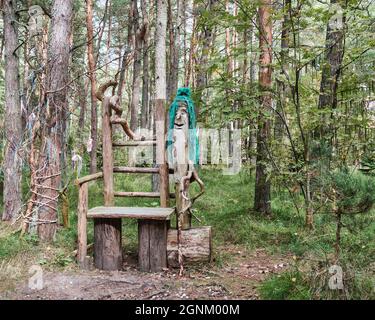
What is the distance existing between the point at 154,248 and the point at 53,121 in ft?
8.65

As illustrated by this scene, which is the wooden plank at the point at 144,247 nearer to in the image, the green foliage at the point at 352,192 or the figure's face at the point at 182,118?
the figure's face at the point at 182,118

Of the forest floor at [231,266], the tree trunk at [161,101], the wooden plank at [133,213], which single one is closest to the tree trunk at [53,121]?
the forest floor at [231,266]

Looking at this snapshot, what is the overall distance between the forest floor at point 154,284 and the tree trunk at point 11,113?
10.8 ft

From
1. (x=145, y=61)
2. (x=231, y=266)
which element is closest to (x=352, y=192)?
(x=231, y=266)

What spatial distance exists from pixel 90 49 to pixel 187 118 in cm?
627

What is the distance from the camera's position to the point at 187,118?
623cm

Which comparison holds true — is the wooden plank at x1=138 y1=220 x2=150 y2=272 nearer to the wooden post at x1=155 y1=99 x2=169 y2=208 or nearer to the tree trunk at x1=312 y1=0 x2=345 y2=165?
the wooden post at x1=155 y1=99 x2=169 y2=208

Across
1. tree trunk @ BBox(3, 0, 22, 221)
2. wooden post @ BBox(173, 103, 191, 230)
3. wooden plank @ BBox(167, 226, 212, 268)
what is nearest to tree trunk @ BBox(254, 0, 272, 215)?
wooden post @ BBox(173, 103, 191, 230)

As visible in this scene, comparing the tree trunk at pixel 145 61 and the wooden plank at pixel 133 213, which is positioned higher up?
the tree trunk at pixel 145 61

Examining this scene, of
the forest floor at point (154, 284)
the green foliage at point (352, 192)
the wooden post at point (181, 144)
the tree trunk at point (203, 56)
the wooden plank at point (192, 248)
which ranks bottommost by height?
the forest floor at point (154, 284)

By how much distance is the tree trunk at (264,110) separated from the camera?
6.84 metres

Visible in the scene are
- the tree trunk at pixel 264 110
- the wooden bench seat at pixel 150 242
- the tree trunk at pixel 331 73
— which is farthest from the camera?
the tree trunk at pixel 264 110

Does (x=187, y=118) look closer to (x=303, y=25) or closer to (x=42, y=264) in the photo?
(x=303, y=25)
